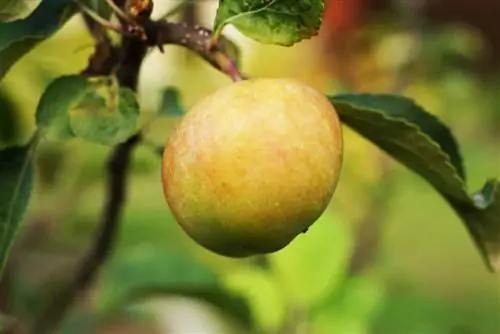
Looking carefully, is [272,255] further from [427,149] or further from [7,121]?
[427,149]

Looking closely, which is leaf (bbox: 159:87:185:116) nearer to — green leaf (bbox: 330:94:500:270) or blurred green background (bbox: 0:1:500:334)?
blurred green background (bbox: 0:1:500:334)

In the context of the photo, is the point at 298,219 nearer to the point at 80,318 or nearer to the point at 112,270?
the point at 112,270

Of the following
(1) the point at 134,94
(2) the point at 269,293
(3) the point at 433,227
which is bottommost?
(3) the point at 433,227

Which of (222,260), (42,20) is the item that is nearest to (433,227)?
(222,260)

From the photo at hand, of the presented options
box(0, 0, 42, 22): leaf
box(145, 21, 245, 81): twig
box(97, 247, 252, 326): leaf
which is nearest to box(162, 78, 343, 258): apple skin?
box(145, 21, 245, 81): twig

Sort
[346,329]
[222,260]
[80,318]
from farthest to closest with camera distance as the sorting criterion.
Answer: [222,260]
[80,318]
[346,329]

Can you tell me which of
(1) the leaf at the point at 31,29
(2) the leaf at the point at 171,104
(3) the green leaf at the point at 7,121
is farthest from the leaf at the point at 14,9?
(3) the green leaf at the point at 7,121

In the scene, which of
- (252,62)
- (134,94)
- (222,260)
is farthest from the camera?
(252,62)
